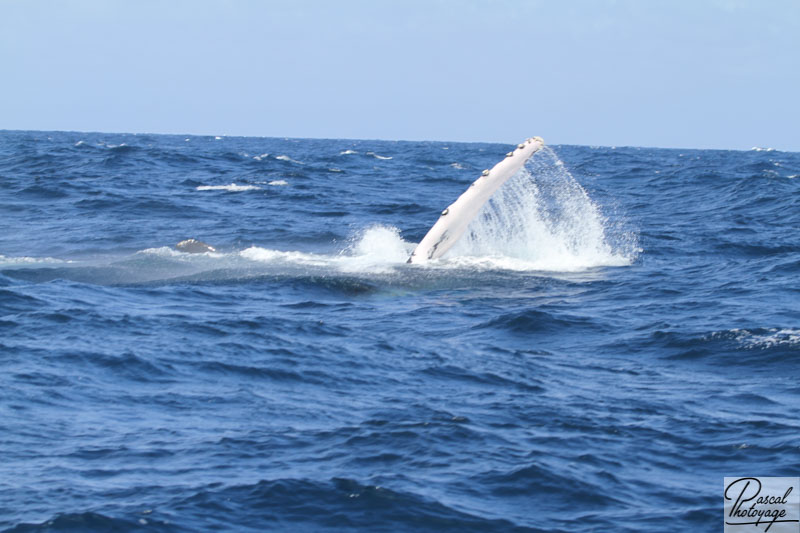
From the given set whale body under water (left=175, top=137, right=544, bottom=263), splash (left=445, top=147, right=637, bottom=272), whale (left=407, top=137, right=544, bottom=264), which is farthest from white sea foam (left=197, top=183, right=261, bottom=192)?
whale (left=407, top=137, right=544, bottom=264)

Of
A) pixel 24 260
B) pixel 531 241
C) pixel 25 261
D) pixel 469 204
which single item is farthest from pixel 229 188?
pixel 469 204

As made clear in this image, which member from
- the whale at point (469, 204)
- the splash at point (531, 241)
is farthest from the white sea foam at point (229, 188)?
the whale at point (469, 204)

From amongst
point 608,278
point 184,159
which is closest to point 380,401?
point 608,278

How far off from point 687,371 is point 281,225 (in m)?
18.9

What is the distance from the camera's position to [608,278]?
20344mm

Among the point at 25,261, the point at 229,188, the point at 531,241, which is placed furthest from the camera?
the point at 229,188

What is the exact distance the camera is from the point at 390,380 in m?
11.8

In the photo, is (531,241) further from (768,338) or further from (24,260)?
(24,260)

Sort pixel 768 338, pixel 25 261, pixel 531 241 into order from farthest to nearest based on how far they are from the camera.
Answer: pixel 531 241
pixel 25 261
pixel 768 338

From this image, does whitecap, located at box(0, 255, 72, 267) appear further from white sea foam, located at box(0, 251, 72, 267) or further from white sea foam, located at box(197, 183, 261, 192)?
white sea foam, located at box(197, 183, 261, 192)

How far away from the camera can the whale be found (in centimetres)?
1861

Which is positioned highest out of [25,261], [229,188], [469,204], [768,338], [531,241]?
[469,204]

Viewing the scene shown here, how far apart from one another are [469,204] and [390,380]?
8.00 metres

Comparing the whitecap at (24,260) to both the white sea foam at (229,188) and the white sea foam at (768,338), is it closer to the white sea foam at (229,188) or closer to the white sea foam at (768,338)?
the white sea foam at (768,338)
